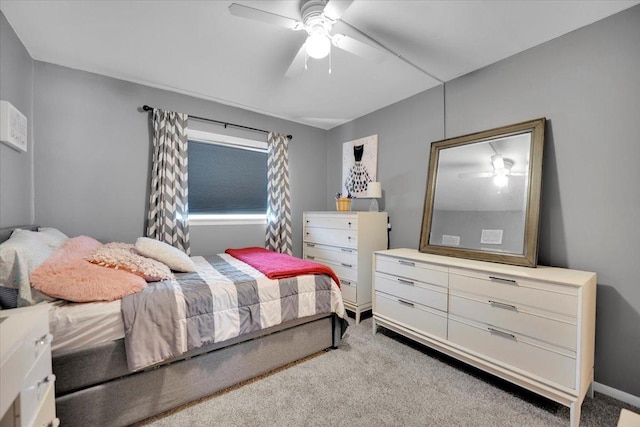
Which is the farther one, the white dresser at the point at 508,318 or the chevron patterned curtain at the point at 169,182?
the chevron patterned curtain at the point at 169,182

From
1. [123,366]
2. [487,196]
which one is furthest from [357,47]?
[123,366]

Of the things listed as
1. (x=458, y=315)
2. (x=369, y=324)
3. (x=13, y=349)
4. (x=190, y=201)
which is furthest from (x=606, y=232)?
(x=190, y=201)

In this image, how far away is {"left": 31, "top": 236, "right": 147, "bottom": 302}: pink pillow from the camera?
137 cm

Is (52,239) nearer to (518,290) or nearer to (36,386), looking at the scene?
(36,386)

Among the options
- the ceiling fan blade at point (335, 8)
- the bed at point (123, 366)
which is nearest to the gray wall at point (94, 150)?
the bed at point (123, 366)

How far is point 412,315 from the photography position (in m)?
2.27

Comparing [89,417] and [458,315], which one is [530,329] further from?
[89,417]

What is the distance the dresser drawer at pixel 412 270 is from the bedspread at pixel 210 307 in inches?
22.1

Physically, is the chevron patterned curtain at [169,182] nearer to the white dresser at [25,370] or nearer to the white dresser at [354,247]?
the white dresser at [354,247]

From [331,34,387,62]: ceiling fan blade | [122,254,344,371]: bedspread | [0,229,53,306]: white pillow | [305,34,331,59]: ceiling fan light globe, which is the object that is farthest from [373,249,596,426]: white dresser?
[0,229,53,306]: white pillow

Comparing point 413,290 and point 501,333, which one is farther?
point 413,290

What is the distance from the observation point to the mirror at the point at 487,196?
1.98m

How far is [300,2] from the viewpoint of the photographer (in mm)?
1633

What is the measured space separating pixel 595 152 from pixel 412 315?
1.74 metres
